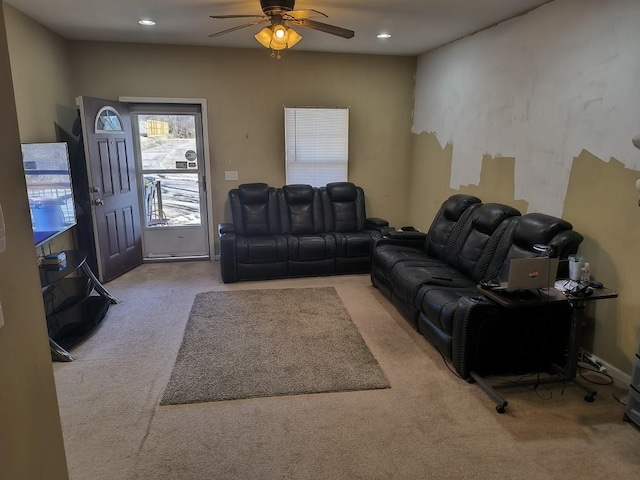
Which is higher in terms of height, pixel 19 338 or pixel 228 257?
pixel 19 338

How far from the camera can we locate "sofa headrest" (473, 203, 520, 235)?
12.0ft

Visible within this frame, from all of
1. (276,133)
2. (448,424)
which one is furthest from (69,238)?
(448,424)

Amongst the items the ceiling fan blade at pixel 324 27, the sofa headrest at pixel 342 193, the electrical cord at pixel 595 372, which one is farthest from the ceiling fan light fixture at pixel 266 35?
the electrical cord at pixel 595 372

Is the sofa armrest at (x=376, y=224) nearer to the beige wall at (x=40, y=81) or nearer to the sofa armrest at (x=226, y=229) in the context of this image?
the sofa armrest at (x=226, y=229)

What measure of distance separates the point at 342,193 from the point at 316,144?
0.78m

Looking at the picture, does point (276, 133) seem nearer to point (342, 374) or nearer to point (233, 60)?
point (233, 60)

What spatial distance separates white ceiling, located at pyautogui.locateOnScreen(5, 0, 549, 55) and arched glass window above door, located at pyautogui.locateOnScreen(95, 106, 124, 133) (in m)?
0.81

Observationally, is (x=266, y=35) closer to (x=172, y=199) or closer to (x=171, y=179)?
(x=171, y=179)

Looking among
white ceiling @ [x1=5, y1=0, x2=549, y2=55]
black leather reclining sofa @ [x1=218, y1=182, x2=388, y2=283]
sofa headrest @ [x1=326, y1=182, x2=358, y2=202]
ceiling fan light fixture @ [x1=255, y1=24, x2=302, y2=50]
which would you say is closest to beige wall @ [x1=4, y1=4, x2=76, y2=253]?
white ceiling @ [x1=5, y1=0, x2=549, y2=55]

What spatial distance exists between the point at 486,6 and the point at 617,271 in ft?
7.61

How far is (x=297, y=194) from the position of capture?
5.45m

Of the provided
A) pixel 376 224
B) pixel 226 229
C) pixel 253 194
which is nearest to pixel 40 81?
pixel 226 229

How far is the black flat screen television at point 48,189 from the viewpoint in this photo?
129 inches

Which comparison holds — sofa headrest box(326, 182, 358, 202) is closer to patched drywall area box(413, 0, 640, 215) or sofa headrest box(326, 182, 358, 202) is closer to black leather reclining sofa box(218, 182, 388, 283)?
black leather reclining sofa box(218, 182, 388, 283)
